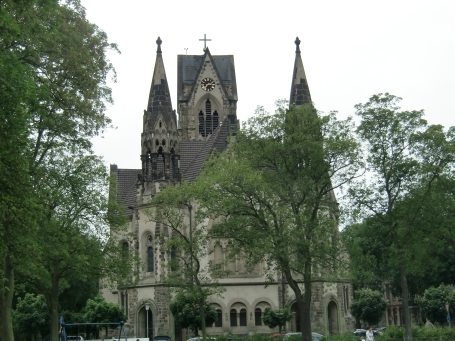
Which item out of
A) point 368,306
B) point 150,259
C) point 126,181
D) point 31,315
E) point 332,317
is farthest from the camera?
point 368,306

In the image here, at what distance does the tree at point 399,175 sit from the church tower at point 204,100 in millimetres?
35717

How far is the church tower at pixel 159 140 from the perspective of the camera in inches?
2133

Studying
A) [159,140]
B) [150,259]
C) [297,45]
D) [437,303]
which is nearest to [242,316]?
[150,259]

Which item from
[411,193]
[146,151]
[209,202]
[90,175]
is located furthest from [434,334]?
[146,151]

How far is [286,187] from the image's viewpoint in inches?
1503

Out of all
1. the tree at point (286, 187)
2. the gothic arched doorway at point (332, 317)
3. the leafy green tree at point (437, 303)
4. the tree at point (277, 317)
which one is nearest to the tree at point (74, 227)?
the tree at point (286, 187)

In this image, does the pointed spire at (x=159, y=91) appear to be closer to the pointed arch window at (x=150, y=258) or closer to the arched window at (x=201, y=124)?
the pointed arch window at (x=150, y=258)

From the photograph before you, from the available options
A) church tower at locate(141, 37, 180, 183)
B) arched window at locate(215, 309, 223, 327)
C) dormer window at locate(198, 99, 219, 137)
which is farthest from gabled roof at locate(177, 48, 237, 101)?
arched window at locate(215, 309, 223, 327)

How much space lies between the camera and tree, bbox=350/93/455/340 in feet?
126

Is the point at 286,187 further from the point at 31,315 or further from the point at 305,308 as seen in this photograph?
the point at 31,315

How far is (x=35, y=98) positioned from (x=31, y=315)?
45.4 meters

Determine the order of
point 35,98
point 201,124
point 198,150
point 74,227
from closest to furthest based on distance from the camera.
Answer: point 35,98
point 74,227
point 198,150
point 201,124

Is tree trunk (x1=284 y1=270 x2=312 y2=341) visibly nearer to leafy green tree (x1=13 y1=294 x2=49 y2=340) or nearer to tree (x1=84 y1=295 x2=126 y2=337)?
tree (x1=84 y1=295 x2=126 y2=337)

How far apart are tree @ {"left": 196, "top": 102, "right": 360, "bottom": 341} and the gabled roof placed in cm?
3662
